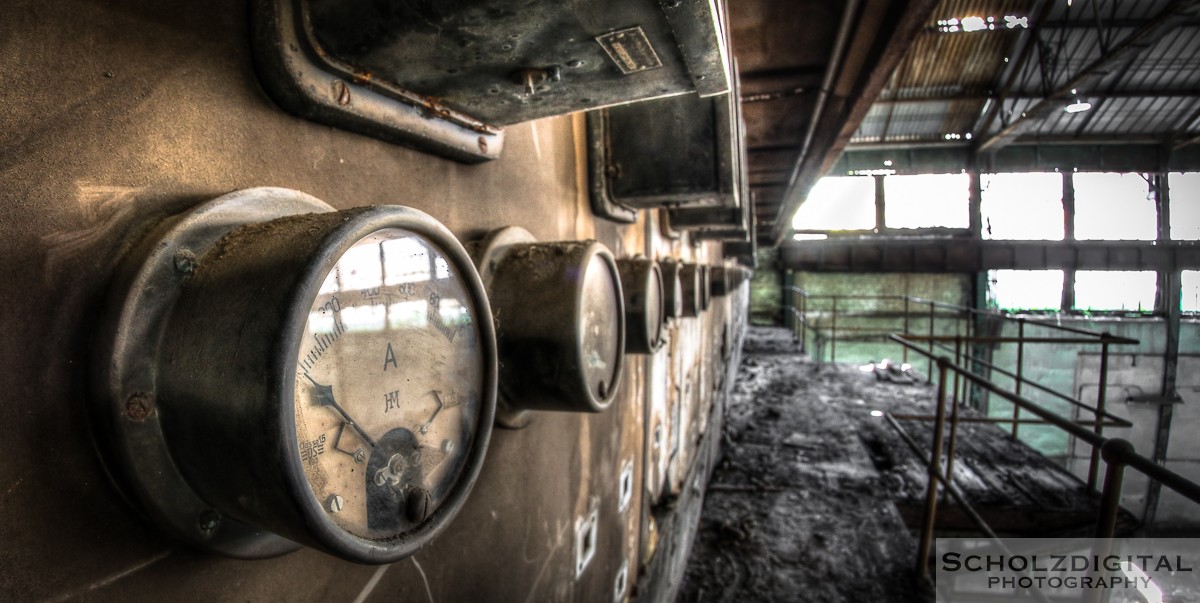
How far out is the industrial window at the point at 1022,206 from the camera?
15.2 meters

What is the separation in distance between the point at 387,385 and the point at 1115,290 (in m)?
20.2

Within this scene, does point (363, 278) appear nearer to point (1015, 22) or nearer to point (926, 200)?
point (1015, 22)

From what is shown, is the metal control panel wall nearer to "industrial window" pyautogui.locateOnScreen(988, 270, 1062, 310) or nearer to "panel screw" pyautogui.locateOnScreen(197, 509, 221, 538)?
"panel screw" pyautogui.locateOnScreen(197, 509, 221, 538)

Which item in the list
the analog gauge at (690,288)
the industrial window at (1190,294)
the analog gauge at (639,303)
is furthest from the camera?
the industrial window at (1190,294)

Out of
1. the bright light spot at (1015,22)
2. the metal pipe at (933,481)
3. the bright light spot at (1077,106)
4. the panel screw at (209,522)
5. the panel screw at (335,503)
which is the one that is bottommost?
the metal pipe at (933,481)

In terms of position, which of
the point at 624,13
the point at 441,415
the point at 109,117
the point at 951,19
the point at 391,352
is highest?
the point at 951,19

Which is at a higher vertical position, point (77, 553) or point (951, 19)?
point (951, 19)

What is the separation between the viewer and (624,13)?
2.47 feet

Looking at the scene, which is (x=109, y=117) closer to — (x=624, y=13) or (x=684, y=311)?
(x=624, y=13)

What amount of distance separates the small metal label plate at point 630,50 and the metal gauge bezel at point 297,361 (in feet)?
1.18

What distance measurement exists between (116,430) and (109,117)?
1.07 ft

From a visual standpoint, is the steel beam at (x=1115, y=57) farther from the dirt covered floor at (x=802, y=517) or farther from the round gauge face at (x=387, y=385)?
the round gauge face at (x=387, y=385)

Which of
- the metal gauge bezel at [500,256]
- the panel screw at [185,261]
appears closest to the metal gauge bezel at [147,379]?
the panel screw at [185,261]

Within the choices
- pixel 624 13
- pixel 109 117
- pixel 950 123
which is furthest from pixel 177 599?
pixel 950 123
